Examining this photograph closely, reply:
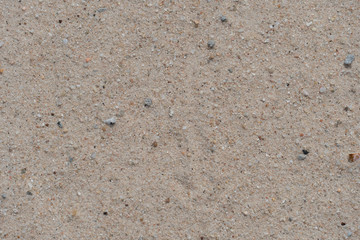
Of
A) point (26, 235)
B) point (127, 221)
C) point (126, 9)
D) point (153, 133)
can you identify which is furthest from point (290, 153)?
point (26, 235)

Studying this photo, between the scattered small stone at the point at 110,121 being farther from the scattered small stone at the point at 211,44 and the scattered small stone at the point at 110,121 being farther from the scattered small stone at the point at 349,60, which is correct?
the scattered small stone at the point at 349,60

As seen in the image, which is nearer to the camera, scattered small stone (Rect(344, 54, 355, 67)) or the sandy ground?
the sandy ground

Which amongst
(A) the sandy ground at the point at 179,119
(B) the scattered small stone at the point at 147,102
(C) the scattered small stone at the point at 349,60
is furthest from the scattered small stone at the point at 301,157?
(B) the scattered small stone at the point at 147,102

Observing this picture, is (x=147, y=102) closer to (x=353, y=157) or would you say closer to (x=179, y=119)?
(x=179, y=119)

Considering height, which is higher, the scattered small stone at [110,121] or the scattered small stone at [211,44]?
the scattered small stone at [211,44]

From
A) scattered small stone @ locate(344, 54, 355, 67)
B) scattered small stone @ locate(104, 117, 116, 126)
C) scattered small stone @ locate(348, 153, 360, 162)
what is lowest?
scattered small stone @ locate(104, 117, 116, 126)

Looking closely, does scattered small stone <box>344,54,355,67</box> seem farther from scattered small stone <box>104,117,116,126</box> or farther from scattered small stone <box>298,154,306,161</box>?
scattered small stone <box>104,117,116,126</box>

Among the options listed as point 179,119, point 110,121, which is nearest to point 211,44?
point 179,119

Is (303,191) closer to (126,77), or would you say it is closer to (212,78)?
(212,78)

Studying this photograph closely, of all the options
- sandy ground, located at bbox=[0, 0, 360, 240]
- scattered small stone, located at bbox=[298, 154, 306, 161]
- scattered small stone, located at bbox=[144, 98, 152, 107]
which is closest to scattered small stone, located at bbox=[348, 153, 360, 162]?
sandy ground, located at bbox=[0, 0, 360, 240]
